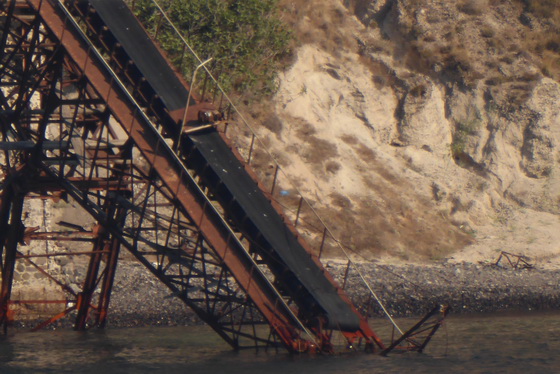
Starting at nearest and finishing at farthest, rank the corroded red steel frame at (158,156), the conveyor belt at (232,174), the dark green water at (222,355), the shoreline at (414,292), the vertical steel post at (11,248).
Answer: the corroded red steel frame at (158,156) → the conveyor belt at (232,174) → the dark green water at (222,355) → the vertical steel post at (11,248) → the shoreline at (414,292)

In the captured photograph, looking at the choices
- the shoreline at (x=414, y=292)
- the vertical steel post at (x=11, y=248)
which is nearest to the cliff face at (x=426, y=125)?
the shoreline at (x=414, y=292)

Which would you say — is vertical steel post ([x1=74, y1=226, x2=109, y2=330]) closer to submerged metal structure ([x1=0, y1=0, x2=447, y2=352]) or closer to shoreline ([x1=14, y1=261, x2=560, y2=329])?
submerged metal structure ([x1=0, y1=0, x2=447, y2=352])

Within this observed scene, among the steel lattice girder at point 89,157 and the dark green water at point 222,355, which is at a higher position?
the steel lattice girder at point 89,157

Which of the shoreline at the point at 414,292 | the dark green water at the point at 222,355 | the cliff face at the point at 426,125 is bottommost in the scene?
the dark green water at the point at 222,355

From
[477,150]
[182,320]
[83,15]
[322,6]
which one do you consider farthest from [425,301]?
[322,6]

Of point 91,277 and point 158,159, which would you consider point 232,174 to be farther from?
point 91,277

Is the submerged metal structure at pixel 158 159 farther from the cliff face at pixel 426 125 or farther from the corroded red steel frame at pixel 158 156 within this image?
the cliff face at pixel 426 125

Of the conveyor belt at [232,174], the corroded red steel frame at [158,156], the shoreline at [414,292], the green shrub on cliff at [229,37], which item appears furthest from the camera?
the green shrub on cliff at [229,37]
